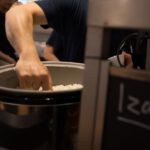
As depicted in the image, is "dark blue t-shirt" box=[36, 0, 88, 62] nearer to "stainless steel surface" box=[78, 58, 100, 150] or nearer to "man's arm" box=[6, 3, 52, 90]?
"man's arm" box=[6, 3, 52, 90]

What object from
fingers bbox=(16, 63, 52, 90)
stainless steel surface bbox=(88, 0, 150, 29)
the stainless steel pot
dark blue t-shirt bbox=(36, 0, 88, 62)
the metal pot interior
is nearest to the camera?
stainless steel surface bbox=(88, 0, 150, 29)

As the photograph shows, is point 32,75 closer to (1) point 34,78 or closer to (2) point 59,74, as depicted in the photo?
(1) point 34,78

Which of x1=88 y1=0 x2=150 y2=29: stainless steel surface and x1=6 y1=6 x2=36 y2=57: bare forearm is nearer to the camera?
x1=88 y1=0 x2=150 y2=29: stainless steel surface

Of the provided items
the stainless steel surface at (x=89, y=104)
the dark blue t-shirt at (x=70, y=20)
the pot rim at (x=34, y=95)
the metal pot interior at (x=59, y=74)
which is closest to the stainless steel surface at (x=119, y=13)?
Answer: the stainless steel surface at (x=89, y=104)

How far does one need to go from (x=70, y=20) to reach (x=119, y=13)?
0.83m

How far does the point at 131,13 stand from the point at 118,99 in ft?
0.32

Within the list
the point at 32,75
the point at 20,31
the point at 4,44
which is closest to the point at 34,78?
the point at 32,75

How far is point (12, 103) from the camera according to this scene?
0.54 meters

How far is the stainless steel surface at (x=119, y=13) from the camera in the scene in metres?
0.34

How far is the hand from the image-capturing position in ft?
2.13

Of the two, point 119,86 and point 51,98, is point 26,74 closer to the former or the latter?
point 51,98

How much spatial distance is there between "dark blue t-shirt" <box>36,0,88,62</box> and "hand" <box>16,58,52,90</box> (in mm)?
459

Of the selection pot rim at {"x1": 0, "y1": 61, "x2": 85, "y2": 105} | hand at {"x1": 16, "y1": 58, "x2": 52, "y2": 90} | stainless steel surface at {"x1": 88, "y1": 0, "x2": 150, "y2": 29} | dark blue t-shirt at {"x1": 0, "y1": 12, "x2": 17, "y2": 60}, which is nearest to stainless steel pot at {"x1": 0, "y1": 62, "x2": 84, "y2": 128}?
pot rim at {"x1": 0, "y1": 61, "x2": 85, "y2": 105}

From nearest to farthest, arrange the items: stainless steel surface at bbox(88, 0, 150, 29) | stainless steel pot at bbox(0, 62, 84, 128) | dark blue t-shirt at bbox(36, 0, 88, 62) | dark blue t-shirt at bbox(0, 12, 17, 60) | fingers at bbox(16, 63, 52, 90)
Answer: stainless steel surface at bbox(88, 0, 150, 29) → stainless steel pot at bbox(0, 62, 84, 128) → fingers at bbox(16, 63, 52, 90) → dark blue t-shirt at bbox(36, 0, 88, 62) → dark blue t-shirt at bbox(0, 12, 17, 60)
